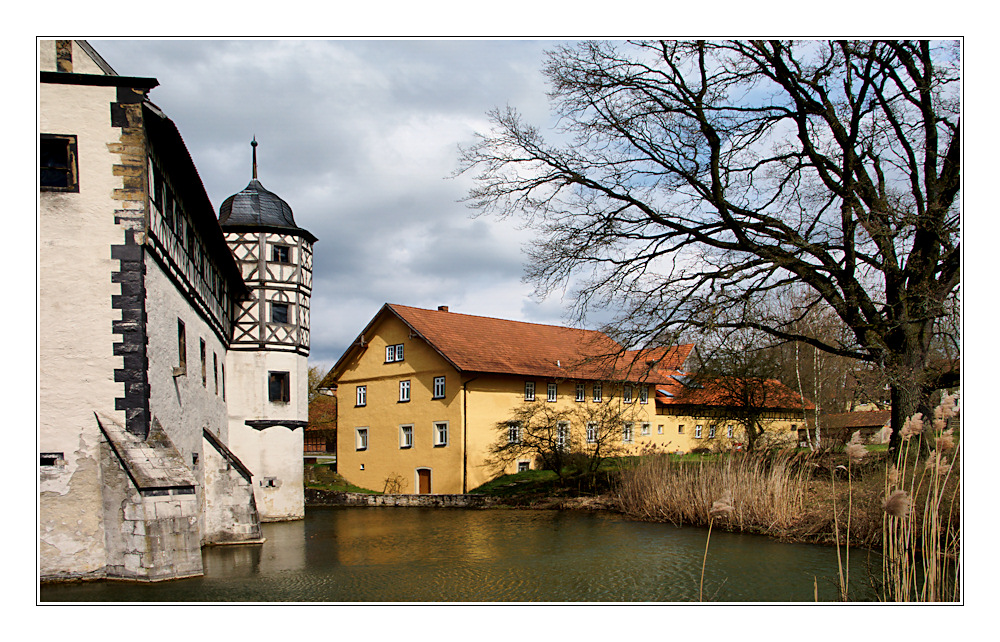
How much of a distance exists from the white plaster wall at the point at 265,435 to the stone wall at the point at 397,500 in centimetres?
434

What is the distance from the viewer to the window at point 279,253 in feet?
74.0

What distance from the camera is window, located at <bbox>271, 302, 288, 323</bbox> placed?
22.4 m

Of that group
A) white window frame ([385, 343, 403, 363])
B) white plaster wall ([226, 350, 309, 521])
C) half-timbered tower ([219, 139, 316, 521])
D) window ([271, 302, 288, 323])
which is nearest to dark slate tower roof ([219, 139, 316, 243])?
half-timbered tower ([219, 139, 316, 521])

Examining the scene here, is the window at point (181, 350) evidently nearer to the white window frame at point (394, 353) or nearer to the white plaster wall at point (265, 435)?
the white plaster wall at point (265, 435)

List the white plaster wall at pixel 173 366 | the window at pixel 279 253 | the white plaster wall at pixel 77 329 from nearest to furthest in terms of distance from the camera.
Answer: the white plaster wall at pixel 77 329 < the white plaster wall at pixel 173 366 < the window at pixel 279 253

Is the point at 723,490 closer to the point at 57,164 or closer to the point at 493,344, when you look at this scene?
the point at 57,164

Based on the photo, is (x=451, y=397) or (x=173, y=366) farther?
(x=451, y=397)

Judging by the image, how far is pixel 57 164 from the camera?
10.7 m

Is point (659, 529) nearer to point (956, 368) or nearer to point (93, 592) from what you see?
point (956, 368)

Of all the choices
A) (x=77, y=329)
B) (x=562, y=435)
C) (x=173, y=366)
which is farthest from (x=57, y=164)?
(x=562, y=435)

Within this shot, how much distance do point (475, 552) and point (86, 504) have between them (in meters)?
6.51

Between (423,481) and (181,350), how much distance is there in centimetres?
1709

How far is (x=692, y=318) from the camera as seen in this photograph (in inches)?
625

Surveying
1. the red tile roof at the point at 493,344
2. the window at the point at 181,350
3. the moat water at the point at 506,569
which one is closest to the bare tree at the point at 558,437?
the red tile roof at the point at 493,344
